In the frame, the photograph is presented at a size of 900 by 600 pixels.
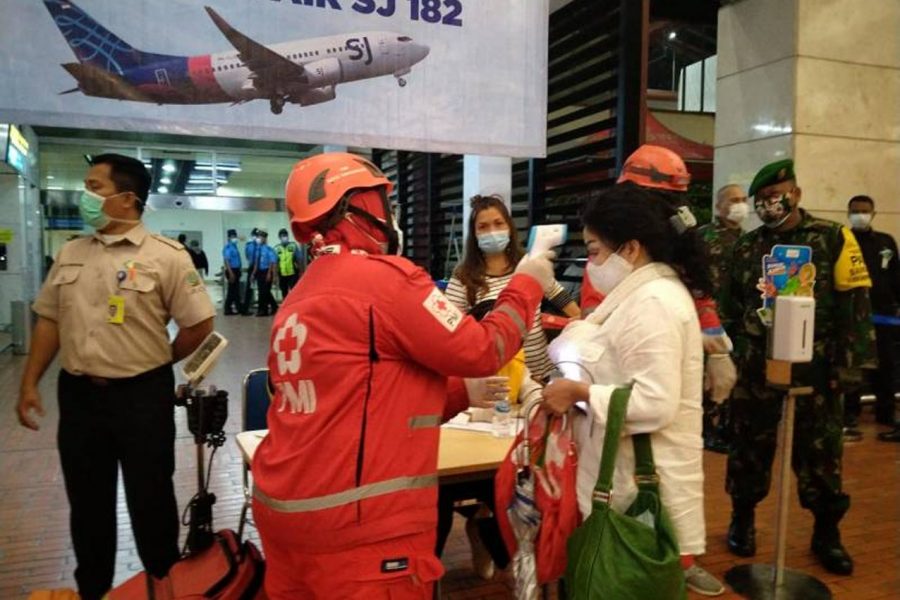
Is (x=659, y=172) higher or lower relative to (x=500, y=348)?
higher

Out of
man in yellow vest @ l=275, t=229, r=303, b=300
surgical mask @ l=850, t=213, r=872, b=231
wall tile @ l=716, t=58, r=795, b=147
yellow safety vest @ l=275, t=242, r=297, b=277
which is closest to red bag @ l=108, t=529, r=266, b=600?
surgical mask @ l=850, t=213, r=872, b=231

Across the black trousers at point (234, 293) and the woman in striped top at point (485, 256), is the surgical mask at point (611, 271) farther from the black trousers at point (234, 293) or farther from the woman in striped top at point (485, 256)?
the black trousers at point (234, 293)

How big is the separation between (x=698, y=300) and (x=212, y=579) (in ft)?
5.67

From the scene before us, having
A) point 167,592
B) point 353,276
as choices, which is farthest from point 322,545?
point 167,592

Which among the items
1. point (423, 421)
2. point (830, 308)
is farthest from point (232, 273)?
point (423, 421)

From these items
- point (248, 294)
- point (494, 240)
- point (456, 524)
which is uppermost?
point (494, 240)

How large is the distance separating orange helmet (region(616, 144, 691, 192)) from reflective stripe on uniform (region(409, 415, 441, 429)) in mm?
1249

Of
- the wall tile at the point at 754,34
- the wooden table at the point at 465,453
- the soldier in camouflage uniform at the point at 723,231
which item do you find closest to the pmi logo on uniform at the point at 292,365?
the wooden table at the point at 465,453

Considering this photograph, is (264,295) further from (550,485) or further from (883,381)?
(550,485)

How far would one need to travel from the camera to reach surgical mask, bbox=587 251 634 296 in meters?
1.75

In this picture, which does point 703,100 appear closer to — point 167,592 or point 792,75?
point 792,75

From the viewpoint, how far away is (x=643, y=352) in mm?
1605

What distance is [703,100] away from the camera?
1231 centimetres

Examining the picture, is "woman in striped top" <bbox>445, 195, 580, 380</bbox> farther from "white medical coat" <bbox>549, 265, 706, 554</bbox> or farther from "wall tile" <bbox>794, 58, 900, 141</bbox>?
"wall tile" <bbox>794, 58, 900, 141</bbox>
